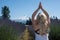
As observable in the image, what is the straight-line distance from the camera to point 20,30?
1145 centimetres

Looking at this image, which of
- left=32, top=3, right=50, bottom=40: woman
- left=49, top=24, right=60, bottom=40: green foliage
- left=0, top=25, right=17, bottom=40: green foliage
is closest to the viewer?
left=32, top=3, right=50, bottom=40: woman

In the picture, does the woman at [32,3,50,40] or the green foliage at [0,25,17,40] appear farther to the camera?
the green foliage at [0,25,17,40]

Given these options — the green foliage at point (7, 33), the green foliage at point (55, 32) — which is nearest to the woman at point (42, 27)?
the green foliage at point (7, 33)

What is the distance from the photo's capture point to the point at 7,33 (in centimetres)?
1020

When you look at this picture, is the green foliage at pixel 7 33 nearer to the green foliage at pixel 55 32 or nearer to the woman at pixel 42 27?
the green foliage at pixel 55 32

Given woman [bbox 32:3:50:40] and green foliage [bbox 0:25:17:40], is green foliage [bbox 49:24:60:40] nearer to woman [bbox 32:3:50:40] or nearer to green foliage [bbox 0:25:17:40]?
green foliage [bbox 0:25:17:40]

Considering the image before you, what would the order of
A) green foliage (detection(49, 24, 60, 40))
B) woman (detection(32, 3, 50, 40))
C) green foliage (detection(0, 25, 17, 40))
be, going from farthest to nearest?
green foliage (detection(49, 24, 60, 40))
green foliage (detection(0, 25, 17, 40))
woman (detection(32, 3, 50, 40))

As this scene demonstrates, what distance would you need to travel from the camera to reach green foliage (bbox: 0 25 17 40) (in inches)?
399

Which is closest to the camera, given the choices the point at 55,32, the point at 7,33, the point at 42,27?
the point at 42,27

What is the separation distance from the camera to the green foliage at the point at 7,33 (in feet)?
33.3

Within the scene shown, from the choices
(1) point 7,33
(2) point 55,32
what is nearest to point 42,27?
(1) point 7,33

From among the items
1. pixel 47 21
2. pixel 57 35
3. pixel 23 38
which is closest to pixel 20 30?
pixel 23 38

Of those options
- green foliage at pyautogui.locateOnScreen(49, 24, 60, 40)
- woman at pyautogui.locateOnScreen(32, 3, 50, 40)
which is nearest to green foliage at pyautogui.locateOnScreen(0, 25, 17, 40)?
green foliage at pyautogui.locateOnScreen(49, 24, 60, 40)

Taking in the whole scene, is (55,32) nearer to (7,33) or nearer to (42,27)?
(7,33)
